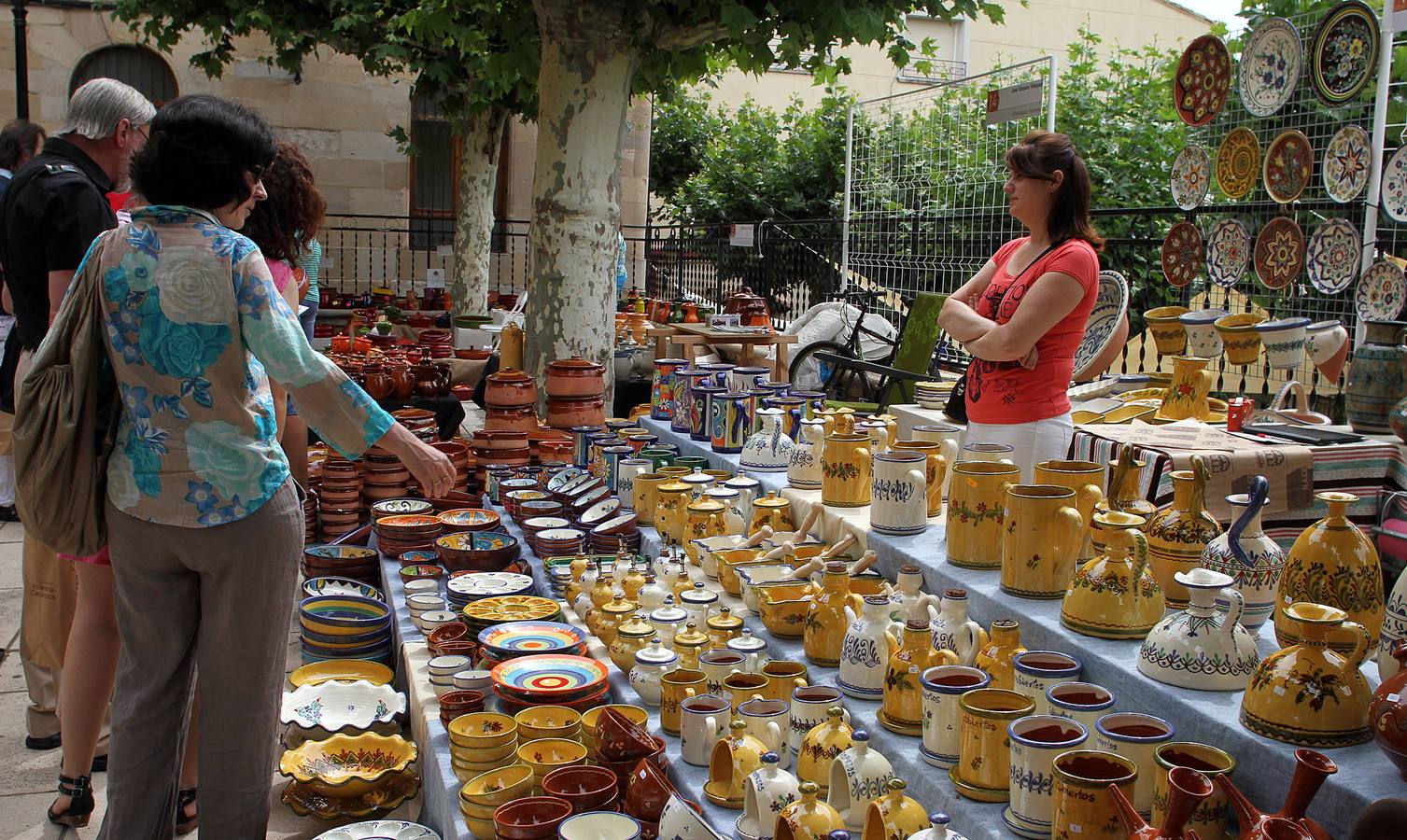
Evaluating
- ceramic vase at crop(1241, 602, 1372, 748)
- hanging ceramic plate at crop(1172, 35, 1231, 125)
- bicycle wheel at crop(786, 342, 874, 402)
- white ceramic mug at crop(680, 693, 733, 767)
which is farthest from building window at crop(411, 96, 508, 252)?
ceramic vase at crop(1241, 602, 1372, 748)

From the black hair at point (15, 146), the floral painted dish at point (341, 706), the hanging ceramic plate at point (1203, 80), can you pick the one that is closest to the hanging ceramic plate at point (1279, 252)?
the hanging ceramic plate at point (1203, 80)

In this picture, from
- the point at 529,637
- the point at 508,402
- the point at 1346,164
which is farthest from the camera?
the point at 508,402

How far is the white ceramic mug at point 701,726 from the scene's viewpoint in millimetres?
2479

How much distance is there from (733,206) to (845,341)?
27.9 feet

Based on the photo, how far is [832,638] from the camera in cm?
272

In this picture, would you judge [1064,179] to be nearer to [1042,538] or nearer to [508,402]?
[1042,538]

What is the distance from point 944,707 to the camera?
216 centimetres

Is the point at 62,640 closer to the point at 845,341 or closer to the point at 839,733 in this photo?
the point at 839,733

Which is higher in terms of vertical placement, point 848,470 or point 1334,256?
point 1334,256

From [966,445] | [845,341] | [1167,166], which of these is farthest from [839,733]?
[1167,166]

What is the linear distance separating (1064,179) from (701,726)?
5.79 feet

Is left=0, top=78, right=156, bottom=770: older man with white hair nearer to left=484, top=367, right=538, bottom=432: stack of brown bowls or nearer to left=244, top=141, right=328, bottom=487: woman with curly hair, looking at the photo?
left=244, top=141, right=328, bottom=487: woman with curly hair

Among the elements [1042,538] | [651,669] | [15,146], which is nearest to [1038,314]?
[1042,538]

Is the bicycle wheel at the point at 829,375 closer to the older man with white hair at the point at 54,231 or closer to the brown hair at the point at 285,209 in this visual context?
the brown hair at the point at 285,209
